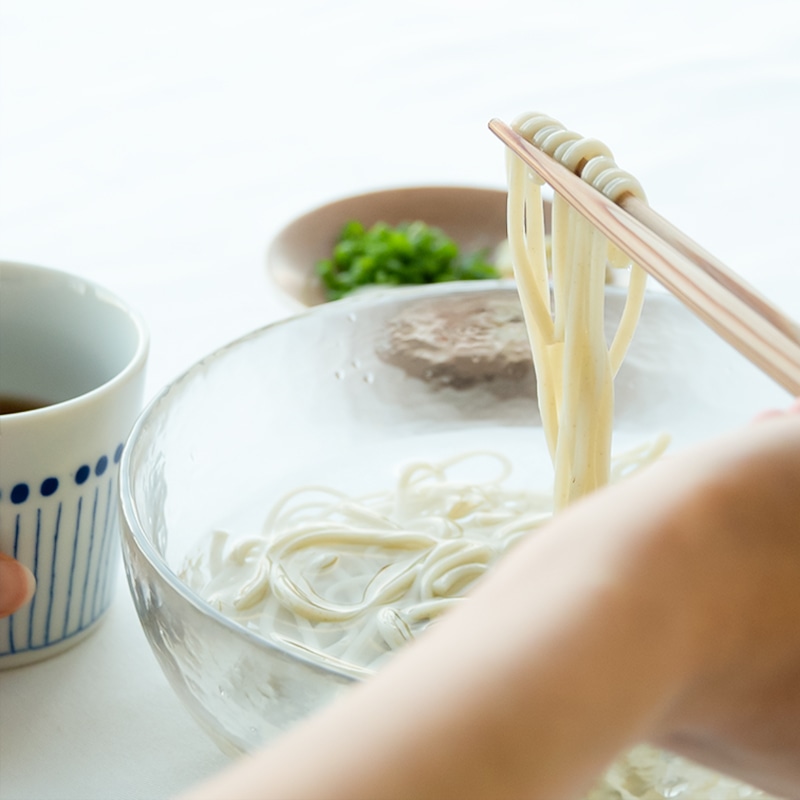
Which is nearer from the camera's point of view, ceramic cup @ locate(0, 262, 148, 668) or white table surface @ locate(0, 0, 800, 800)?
ceramic cup @ locate(0, 262, 148, 668)

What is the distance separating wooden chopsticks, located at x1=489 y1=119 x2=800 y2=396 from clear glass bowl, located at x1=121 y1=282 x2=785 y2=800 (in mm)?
224

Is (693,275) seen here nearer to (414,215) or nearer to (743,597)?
(743,597)

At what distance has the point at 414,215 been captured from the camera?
1097 millimetres

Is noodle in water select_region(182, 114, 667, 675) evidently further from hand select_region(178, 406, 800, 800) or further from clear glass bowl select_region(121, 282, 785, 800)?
hand select_region(178, 406, 800, 800)

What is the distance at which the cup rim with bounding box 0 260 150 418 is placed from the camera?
1.79ft

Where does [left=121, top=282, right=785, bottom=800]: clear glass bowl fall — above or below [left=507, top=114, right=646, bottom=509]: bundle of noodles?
below

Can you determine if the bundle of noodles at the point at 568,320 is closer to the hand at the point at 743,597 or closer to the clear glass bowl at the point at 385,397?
the clear glass bowl at the point at 385,397

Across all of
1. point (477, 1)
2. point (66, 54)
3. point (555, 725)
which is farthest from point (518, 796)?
point (477, 1)

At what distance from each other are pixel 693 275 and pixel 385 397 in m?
0.38

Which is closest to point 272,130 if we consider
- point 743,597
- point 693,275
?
point 693,275

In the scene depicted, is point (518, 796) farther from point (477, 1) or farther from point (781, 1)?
point (781, 1)

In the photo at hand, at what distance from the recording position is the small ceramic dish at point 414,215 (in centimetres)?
103

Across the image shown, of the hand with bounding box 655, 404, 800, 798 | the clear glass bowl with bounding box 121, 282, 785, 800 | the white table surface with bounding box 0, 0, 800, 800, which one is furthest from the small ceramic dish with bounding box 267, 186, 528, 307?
the hand with bounding box 655, 404, 800, 798

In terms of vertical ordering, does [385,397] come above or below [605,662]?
below
